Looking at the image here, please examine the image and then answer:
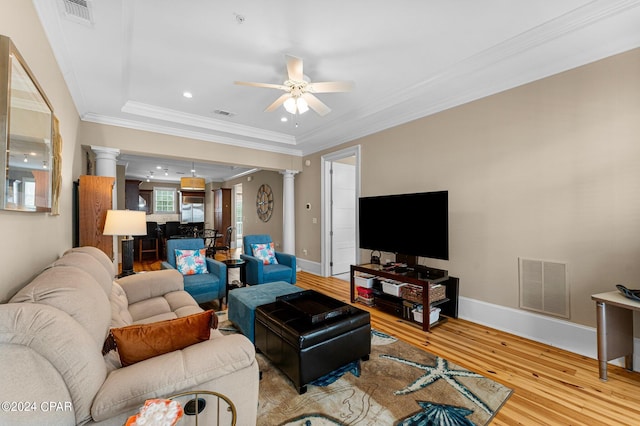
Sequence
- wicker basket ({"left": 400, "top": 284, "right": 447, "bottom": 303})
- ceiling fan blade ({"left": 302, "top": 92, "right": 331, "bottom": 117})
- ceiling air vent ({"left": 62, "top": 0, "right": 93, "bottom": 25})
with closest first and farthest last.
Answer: ceiling air vent ({"left": 62, "top": 0, "right": 93, "bottom": 25}) < ceiling fan blade ({"left": 302, "top": 92, "right": 331, "bottom": 117}) < wicker basket ({"left": 400, "top": 284, "right": 447, "bottom": 303})

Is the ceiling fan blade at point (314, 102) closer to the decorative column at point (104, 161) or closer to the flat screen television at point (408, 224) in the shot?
the flat screen television at point (408, 224)

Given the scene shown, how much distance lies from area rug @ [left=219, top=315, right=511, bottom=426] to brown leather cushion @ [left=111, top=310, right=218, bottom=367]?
802 millimetres

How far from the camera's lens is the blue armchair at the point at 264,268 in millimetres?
4055

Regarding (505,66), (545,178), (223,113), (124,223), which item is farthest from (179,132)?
(545,178)

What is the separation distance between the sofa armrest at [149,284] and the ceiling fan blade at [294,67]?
2428 millimetres

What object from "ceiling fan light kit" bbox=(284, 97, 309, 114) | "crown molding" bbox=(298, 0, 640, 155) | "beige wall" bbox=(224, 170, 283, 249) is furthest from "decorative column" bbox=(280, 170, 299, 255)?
"ceiling fan light kit" bbox=(284, 97, 309, 114)

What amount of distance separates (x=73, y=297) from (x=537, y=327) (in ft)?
12.4

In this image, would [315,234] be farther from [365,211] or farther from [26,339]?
[26,339]

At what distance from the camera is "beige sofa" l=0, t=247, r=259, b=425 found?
897mm

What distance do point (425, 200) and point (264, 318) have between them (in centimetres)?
229

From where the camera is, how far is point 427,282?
3006mm

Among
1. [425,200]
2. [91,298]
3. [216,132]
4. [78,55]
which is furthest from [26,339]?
[216,132]

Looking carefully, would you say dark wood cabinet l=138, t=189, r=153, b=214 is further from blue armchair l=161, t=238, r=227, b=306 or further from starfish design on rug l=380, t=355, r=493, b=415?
starfish design on rug l=380, t=355, r=493, b=415

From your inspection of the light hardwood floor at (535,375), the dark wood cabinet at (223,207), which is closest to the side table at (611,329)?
the light hardwood floor at (535,375)
